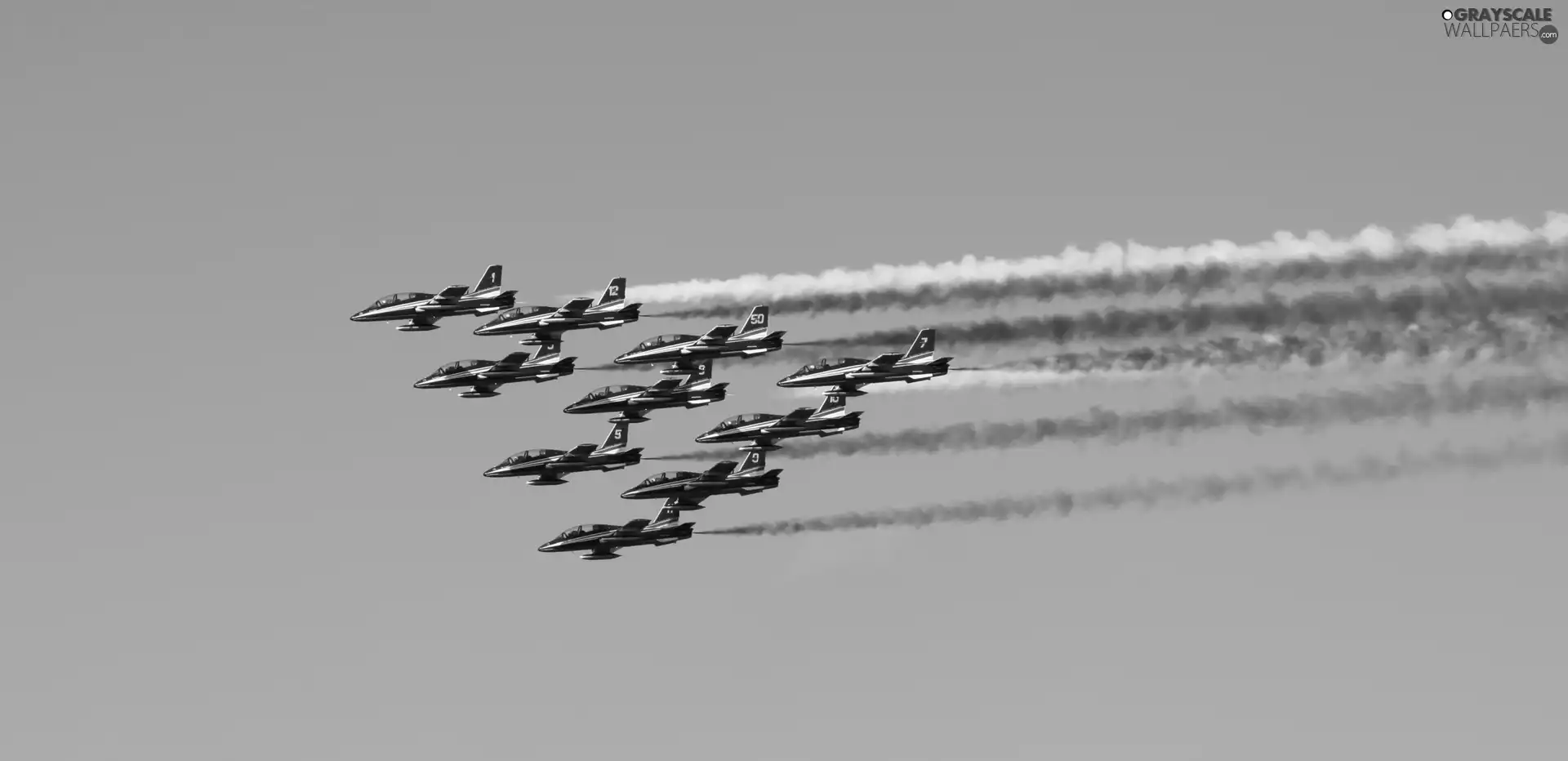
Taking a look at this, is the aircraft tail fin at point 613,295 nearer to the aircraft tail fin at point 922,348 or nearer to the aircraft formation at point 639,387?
the aircraft formation at point 639,387

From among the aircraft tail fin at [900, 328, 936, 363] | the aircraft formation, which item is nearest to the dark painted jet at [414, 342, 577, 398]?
the aircraft formation

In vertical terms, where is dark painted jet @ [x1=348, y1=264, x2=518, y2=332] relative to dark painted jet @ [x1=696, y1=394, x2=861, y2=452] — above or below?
above

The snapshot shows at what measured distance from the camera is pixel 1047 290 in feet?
403

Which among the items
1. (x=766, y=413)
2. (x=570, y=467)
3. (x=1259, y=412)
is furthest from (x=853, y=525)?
(x=1259, y=412)

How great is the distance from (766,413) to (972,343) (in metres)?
13.8

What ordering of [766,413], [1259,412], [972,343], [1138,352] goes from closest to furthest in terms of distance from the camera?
[1259,412], [1138,352], [972,343], [766,413]

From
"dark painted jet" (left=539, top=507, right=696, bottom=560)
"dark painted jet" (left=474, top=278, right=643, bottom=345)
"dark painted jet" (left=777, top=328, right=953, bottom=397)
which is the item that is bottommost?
"dark painted jet" (left=539, top=507, right=696, bottom=560)

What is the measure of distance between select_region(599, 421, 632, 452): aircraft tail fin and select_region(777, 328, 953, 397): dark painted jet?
11.8 metres

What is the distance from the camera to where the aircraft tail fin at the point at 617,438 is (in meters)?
144

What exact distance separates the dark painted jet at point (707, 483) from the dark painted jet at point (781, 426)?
1139 millimetres

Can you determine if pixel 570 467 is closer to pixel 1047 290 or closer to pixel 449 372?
pixel 449 372

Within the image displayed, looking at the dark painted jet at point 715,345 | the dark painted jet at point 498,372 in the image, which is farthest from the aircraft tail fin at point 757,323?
the dark painted jet at point 498,372

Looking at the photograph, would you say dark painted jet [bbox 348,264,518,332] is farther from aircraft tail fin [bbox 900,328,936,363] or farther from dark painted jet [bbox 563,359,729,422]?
aircraft tail fin [bbox 900,328,936,363]

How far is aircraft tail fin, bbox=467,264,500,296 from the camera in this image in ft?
465
